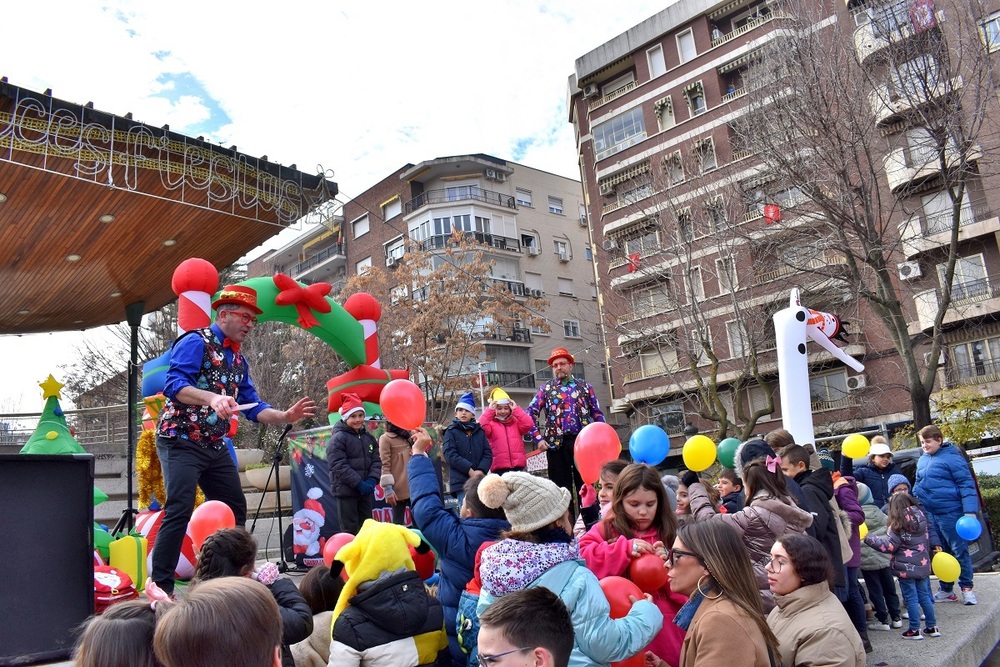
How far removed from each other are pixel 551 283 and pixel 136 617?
43.5 metres

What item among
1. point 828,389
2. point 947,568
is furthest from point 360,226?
point 947,568

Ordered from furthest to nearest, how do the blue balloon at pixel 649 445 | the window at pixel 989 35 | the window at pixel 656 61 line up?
the window at pixel 656 61 → the window at pixel 989 35 → the blue balloon at pixel 649 445

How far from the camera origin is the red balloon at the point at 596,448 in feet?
19.5

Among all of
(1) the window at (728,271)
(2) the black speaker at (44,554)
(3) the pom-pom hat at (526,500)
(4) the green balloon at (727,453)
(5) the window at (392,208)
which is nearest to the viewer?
(2) the black speaker at (44,554)

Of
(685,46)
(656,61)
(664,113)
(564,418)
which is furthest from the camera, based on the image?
(656,61)

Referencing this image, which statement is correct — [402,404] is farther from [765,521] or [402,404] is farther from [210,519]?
[765,521]

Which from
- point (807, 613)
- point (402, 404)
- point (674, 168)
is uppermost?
point (674, 168)

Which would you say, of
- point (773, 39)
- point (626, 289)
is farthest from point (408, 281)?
point (773, 39)

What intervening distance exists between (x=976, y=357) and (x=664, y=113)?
17223 mm

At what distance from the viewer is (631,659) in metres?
3.19

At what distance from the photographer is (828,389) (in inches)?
1201

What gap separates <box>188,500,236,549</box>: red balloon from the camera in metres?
4.57

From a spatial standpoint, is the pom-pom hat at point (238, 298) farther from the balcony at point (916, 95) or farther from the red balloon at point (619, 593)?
the balcony at point (916, 95)

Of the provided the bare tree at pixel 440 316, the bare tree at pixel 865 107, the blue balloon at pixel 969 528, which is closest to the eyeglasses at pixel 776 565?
the blue balloon at pixel 969 528
